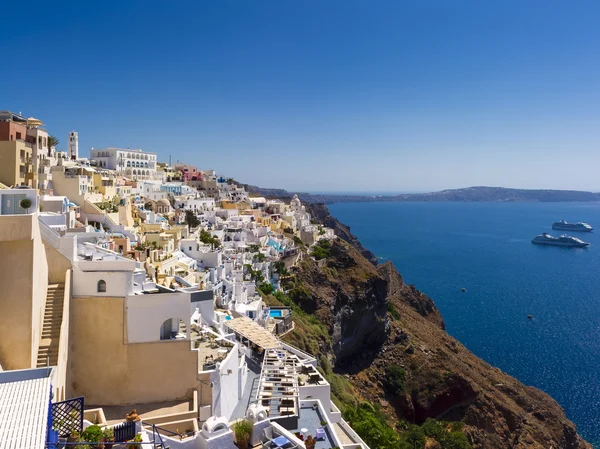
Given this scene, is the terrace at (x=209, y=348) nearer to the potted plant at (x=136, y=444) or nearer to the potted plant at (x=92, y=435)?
the potted plant at (x=136, y=444)

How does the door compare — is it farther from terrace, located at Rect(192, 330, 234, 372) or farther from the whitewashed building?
the whitewashed building

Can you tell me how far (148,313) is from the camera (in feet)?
47.0

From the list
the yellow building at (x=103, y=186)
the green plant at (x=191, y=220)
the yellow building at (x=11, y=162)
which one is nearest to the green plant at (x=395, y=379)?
the green plant at (x=191, y=220)

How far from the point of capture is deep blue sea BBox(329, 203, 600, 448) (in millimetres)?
48469

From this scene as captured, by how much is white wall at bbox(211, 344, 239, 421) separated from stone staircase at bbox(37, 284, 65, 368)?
15.0 ft

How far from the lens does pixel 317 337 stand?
1416 inches

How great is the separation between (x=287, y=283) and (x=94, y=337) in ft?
100

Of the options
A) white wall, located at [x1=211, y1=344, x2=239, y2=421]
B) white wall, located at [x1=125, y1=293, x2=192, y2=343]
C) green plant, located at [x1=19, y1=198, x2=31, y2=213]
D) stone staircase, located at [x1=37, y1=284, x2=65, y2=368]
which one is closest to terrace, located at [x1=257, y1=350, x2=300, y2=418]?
white wall, located at [x1=211, y1=344, x2=239, y2=421]

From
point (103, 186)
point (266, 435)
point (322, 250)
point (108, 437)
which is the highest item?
point (103, 186)

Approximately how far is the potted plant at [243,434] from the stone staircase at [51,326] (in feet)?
16.6

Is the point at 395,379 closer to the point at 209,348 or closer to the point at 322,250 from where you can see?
the point at 322,250

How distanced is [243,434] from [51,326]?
6114 mm

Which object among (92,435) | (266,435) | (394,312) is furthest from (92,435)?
(394,312)

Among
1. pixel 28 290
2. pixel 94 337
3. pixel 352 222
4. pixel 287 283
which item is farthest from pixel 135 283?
pixel 352 222
